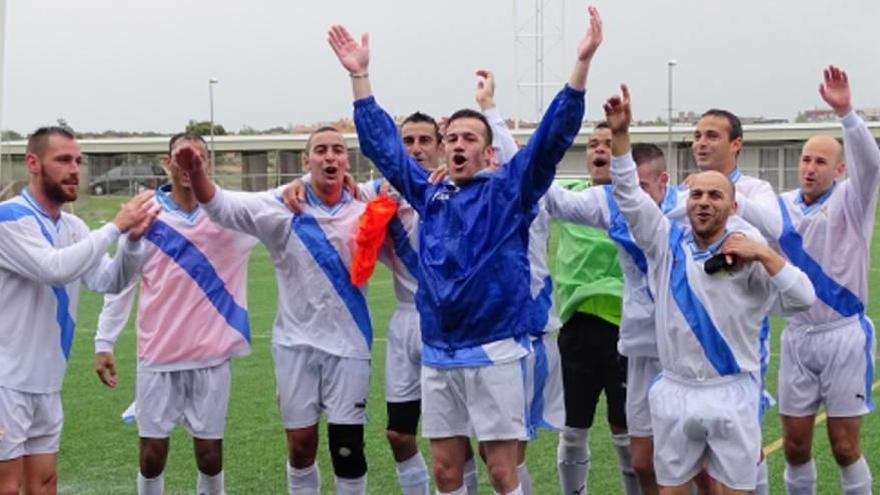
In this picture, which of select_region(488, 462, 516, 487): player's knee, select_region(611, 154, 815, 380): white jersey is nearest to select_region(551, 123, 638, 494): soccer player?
select_region(611, 154, 815, 380): white jersey

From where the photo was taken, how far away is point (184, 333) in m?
7.42

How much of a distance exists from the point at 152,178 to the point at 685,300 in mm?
50444

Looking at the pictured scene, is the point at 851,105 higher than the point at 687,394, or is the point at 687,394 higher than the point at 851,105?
the point at 851,105

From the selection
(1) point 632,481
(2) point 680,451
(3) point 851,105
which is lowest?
(1) point 632,481

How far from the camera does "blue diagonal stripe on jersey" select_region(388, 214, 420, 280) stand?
7.55 metres

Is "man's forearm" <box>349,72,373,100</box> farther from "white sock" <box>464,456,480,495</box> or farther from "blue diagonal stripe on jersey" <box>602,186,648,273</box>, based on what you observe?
"white sock" <box>464,456,480,495</box>

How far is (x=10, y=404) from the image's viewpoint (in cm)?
651

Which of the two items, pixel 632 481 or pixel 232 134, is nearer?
pixel 632 481

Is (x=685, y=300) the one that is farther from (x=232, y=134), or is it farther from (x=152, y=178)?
(x=232, y=134)

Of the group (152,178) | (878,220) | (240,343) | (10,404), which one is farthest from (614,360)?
(152,178)

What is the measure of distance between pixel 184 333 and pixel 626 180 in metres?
2.84

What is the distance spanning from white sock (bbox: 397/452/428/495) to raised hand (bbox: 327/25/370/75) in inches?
98.0

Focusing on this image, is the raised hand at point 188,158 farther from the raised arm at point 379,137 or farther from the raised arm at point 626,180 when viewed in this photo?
the raised arm at point 626,180

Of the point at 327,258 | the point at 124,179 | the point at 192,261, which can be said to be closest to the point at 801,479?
the point at 327,258
